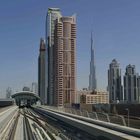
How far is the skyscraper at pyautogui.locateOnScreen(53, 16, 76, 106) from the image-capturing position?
171387 millimetres

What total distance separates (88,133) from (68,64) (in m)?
156

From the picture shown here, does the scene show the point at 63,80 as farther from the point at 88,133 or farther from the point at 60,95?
the point at 88,133

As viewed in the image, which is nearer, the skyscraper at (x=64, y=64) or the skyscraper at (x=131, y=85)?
the skyscraper at (x=131, y=85)

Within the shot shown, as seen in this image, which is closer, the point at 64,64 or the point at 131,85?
the point at 131,85

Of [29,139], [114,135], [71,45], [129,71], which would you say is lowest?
[29,139]

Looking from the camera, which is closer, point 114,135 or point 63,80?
point 114,135

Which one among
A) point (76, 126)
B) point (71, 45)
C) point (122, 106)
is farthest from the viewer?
point (71, 45)

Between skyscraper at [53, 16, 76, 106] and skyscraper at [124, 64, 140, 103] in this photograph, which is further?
skyscraper at [53, 16, 76, 106]

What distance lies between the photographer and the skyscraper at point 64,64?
171m

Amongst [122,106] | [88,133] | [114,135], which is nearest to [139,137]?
[114,135]

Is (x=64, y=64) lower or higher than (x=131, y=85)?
higher

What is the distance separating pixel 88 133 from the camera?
25.1m

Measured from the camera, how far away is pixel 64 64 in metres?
182

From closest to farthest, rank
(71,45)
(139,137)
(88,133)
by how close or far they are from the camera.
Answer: (139,137) < (88,133) < (71,45)
